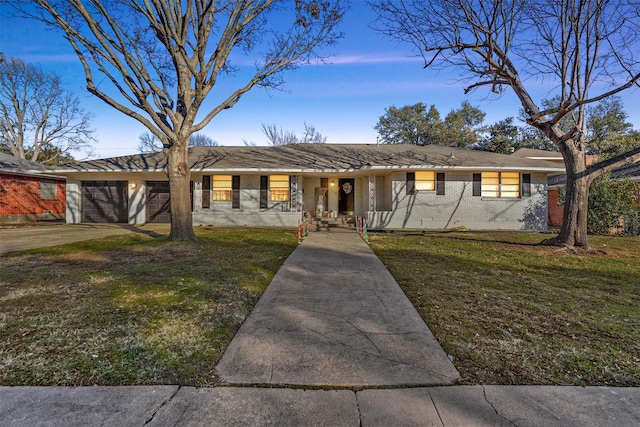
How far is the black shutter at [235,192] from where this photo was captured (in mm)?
16141

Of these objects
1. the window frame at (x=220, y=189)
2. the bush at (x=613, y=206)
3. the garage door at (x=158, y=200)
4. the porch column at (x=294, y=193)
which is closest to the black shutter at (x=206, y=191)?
the window frame at (x=220, y=189)

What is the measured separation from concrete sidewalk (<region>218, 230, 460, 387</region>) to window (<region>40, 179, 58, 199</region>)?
72.2 feet

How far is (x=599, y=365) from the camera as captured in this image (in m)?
2.72

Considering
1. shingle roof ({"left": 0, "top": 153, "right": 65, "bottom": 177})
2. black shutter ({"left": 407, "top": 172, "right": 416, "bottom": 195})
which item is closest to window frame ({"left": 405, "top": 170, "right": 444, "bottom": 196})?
black shutter ({"left": 407, "top": 172, "right": 416, "bottom": 195})

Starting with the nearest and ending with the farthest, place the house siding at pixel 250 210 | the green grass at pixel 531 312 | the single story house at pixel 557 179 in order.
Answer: the green grass at pixel 531 312, the single story house at pixel 557 179, the house siding at pixel 250 210

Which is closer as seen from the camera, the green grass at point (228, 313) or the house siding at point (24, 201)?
the green grass at point (228, 313)

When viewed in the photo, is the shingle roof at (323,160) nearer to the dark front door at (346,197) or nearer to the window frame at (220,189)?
the window frame at (220,189)

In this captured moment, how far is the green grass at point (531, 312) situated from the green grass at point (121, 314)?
2414mm

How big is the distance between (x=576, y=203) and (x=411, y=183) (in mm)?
6851

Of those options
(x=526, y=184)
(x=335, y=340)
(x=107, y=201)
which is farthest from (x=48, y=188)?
(x=526, y=184)

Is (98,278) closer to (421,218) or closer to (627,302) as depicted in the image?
(627,302)

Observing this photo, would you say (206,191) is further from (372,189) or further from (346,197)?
(372,189)

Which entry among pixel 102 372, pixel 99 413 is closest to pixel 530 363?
pixel 99 413

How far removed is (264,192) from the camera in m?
16.2
